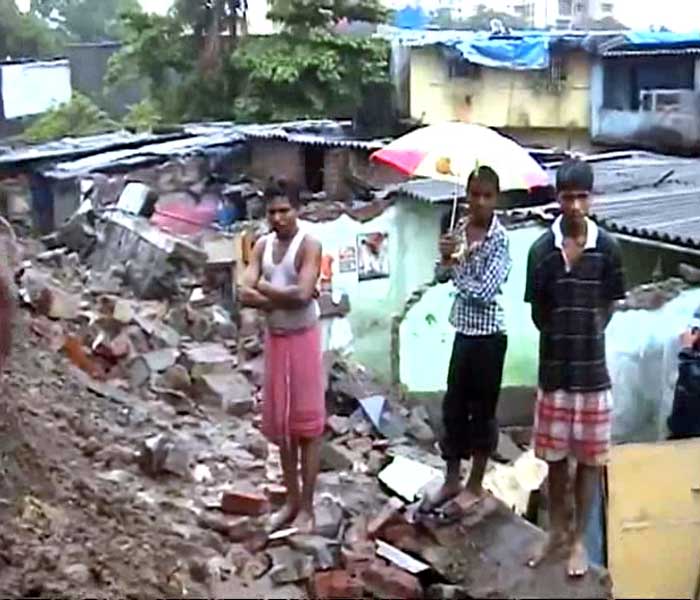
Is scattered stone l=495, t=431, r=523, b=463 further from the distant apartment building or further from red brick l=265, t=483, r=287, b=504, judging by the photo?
the distant apartment building

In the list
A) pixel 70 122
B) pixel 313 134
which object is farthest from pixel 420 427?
pixel 70 122

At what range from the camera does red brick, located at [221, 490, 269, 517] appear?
6.45 meters

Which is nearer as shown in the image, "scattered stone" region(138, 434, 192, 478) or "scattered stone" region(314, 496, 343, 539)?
"scattered stone" region(314, 496, 343, 539)

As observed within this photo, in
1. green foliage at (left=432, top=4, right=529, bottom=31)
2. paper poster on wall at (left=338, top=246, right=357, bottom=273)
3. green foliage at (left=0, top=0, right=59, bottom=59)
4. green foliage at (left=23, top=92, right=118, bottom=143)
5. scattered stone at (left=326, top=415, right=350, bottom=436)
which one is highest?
green foliage at (left=432, top=4, right=529, bottom=31)

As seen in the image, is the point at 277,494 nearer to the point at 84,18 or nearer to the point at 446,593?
the point at 446,593

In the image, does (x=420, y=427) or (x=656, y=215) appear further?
(x=656, y=215)

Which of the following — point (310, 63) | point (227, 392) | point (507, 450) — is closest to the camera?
point (507, 450)

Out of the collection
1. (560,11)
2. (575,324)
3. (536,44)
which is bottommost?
(575,324)

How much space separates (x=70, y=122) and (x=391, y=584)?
2359 cm

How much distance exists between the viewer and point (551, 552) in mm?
5488

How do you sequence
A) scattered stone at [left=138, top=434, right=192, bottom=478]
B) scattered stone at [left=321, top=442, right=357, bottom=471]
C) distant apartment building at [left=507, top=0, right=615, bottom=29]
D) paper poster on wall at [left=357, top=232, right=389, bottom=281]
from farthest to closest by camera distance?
1. distant apartment building at [left=507, top=0, right=615, bottom=29]
2. paper poster on wall at [left=357, top=232, right=389, bottom=281]
3. scattered stone at [left=321, top=442, right=357, bottom=471]
4. scattered stone at [left=138, top=434, right=192, bottom=478]

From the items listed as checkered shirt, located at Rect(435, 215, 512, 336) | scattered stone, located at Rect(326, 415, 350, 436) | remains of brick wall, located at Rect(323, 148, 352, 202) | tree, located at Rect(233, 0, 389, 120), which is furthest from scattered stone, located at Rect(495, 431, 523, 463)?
tree, located at Rect(233, 0, 389, 120)

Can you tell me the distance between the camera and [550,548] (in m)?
5.50

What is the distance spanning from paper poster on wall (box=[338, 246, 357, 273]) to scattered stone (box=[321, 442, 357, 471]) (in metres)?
4.02
